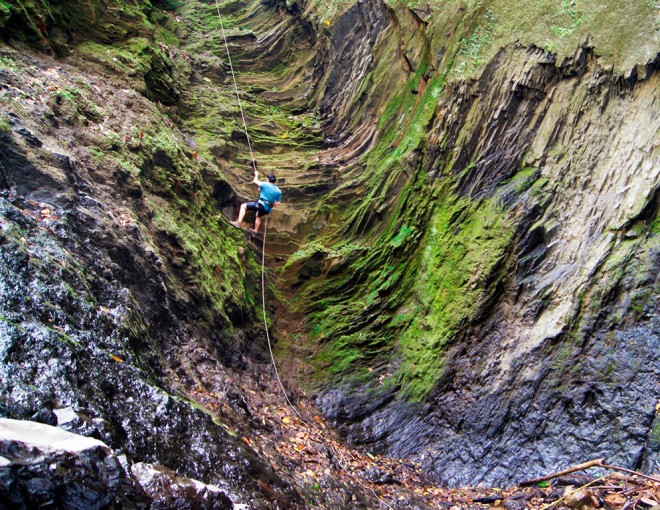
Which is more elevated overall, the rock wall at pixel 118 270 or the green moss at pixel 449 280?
the green moss at pixel 449 280

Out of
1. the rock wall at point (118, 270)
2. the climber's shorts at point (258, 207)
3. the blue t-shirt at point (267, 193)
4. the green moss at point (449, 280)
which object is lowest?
the rock wall at point (118, 270)

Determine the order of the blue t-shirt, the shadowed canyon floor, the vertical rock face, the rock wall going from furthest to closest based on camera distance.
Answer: the blue t-shirt < the vertical rock face < the shadowed canyon floor < the rock wall

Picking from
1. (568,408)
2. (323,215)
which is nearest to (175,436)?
(568,408)

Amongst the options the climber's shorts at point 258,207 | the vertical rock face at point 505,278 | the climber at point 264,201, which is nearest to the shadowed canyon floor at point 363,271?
the vertical rock face at point 505,278

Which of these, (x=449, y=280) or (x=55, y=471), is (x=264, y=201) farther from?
(x=55, y=471)

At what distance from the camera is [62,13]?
9.58 m

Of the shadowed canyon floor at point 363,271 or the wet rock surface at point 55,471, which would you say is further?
the shadowed canyon floor at point 363,271

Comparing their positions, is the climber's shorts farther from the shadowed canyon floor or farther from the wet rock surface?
the wet rock surface

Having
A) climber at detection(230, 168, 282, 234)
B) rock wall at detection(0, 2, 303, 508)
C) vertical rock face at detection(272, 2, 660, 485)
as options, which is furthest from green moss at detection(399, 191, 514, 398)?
climber at detection(230, 168, 282, 234)

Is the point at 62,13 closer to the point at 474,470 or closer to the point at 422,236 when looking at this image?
the point at 422,236

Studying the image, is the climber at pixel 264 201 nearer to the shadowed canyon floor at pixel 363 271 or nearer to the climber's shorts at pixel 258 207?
the climber's shorts at pixel 258 207

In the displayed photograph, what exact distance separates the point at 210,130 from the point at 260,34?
6217 millimetres

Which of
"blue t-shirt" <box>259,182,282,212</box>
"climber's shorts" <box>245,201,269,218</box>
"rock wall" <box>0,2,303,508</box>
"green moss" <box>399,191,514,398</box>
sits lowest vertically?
"rock wall" <box>0,2,303,508</box>

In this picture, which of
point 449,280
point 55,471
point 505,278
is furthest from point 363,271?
point 55,471
